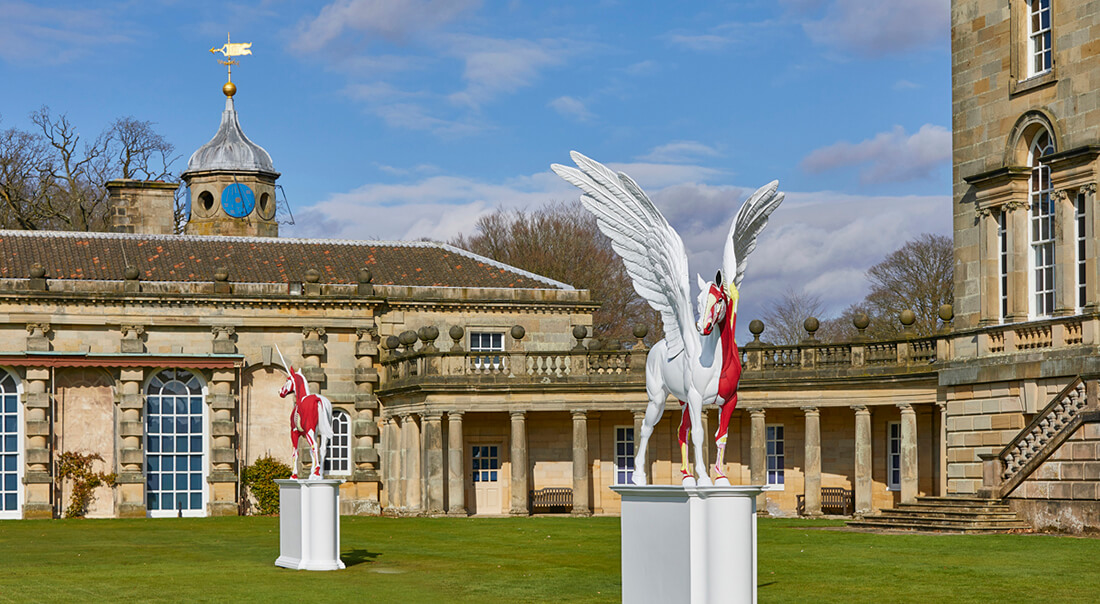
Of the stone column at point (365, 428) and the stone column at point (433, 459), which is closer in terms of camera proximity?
the stone column at point (433, 459)

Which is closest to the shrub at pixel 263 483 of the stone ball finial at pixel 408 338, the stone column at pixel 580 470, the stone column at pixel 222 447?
the stone column at pixel 222 447

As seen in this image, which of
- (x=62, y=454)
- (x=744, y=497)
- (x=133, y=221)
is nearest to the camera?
(x=744, y=497)

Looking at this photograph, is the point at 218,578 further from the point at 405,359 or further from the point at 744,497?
the point at 405,359

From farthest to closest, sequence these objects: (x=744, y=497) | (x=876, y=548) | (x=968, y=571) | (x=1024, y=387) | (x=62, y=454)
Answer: (x=62, y=454), (x=1024, y=387), (x=876, y=548), (x=968, y=571), (x=744, y=497)

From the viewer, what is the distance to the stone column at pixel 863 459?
34312 mm

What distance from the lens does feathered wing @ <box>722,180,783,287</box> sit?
13.4 metres

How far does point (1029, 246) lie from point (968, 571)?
10.6 metres

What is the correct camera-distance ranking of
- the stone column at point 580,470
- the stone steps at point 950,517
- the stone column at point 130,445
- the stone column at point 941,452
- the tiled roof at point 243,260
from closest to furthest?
the stone steps at point 950,517 → the stone column at point 941,452 → the stone column at point 580,470 → the stone column at point 130,445 → the tiled roof at point 243,260

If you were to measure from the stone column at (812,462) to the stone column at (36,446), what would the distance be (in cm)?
1979

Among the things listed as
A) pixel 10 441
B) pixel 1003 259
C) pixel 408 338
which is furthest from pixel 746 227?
pixel 10 441

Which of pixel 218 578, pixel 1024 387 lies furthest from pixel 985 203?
pixel 218 578

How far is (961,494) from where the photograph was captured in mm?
28500

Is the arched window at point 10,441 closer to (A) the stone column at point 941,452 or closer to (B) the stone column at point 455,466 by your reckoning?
(B) the stone column at point 455,466

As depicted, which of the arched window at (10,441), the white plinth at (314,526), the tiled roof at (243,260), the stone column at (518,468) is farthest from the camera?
the tiled roof at (243,260)
